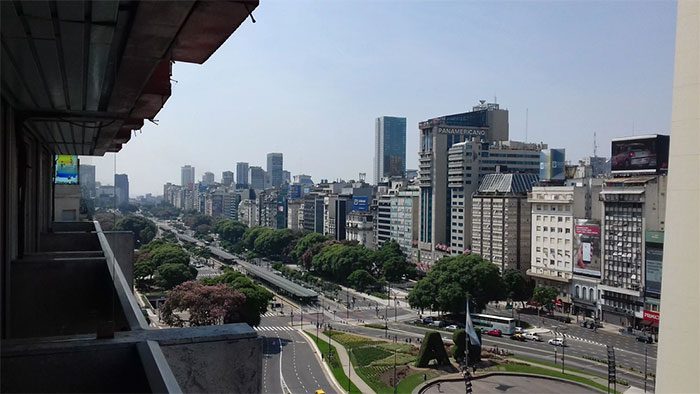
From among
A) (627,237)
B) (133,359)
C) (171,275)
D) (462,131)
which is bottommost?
(171,275)

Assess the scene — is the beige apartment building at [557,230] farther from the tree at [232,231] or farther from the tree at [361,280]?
the tree at [232,231]

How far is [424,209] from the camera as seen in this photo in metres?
67.0

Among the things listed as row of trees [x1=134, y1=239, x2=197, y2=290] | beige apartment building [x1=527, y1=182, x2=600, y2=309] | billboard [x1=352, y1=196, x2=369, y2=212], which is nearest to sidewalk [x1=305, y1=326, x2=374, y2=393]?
row of trees [x1=134, y1=239, x2=197, y2=290]

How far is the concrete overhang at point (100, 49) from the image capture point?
10.7 feet

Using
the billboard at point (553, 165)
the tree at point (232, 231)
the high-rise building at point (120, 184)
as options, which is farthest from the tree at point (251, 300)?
the tree at point (232, 231)

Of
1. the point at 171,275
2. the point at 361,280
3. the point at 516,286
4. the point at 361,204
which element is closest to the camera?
the point at 171,275

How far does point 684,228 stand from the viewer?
35.9ft

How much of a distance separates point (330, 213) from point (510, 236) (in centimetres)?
3859


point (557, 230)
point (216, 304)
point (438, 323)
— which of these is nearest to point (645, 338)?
point (438, 323)

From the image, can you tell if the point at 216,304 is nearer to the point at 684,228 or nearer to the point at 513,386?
the point at 513,386

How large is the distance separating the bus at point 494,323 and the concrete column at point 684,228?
28.2m

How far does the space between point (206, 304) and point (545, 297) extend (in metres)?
28.0

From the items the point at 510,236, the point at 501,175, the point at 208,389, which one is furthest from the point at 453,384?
the point at 501,175

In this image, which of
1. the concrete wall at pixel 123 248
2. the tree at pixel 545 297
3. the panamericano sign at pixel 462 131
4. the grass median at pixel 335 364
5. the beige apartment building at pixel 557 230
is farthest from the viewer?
the panamericano sign at pixel 462 131
